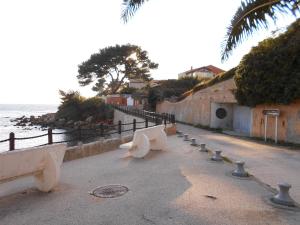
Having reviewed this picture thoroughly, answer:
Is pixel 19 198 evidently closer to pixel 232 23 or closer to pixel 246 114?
pixel 232 23

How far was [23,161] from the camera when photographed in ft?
18.6

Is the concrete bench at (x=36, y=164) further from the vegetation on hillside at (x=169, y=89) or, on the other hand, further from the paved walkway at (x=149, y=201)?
the vegetation on hillside at (x=169, y=89)

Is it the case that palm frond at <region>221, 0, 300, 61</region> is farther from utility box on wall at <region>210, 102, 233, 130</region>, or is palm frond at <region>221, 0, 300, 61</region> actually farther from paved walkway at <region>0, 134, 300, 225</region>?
utility box on wall at <region>210, 102, 233, 130</region>

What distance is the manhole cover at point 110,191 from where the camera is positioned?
19.5ft

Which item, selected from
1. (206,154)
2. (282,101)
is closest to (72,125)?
(282,101)

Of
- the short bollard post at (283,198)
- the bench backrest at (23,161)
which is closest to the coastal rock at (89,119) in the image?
the bench backrest at (23,161)

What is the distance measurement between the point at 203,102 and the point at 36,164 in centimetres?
2512

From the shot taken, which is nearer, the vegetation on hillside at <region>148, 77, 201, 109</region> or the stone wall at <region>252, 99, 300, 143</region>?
the stone wall at <region>252, 99, 300, 143</region>

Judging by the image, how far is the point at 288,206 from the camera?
5434 mm

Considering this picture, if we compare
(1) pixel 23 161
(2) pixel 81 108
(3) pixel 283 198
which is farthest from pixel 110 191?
(2) pixel 81 108

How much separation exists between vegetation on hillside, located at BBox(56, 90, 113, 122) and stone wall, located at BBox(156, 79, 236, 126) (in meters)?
18.8

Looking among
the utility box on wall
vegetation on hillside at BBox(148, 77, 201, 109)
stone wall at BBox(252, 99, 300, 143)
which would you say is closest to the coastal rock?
vegetation on hillside at BBox(148, 77, 201, 109)

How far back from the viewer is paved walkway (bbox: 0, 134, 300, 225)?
4727mm

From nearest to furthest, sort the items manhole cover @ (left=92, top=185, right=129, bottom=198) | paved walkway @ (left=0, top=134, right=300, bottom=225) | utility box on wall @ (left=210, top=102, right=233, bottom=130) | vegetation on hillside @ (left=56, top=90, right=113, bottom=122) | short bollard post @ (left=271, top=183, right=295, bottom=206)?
paved walkway @ (left=0, top=134, right=300, bottom=225) → short bollard post @ (left=271, top=183, right=295, bottom=206) → manhole cover @ (left=92, top=185, right=129, bottom=198) → utility box on wall @ (left=210, top=102, right=233, bottom=130) → vegetation on hillside @ (left=56, top=90, right=113, bottom=122)
